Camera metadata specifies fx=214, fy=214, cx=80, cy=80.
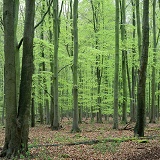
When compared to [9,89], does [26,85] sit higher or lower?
higher

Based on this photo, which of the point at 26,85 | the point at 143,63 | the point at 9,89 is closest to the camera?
the point at 9,89

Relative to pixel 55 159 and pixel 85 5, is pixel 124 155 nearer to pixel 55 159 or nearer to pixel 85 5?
pixel 55 159

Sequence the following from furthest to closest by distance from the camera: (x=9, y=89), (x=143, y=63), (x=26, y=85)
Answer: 1. (x=143, y=63)
2. (x=26, y=85)
3. (x=9, y=89)

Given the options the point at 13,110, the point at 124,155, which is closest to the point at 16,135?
the point at 13,110

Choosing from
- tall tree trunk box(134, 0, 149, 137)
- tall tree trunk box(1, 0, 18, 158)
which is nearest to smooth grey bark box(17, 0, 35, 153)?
tall tree trunk box(1, 0, 18, 158)

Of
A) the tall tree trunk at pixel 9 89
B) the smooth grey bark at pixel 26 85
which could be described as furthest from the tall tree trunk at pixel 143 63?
the tall tree trunk at pixel 9 89

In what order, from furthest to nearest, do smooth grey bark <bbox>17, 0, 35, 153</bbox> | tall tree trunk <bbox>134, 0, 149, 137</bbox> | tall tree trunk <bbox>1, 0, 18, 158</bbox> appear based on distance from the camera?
tall tree trunk <bbox>134, 0, 149, 137</bbox>, smooth grey bark <bbox>17, 0, 35, 153</bbox>, tall tree trunk <bbox>1, 0, 18, 158</bbox>

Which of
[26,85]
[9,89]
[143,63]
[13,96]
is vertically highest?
[143,63]

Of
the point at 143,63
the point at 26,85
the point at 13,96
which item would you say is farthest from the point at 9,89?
the point at 143,63

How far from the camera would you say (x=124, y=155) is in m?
6.88

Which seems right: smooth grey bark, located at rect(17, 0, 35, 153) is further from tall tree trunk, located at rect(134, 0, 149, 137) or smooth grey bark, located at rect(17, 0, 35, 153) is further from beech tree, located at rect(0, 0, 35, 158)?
tall tree trunk, located at rect(134, 0, 149, 137)

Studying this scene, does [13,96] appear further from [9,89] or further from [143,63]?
[143,63]

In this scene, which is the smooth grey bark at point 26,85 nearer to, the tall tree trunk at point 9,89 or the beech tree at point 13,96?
the beech tree at point 13,96

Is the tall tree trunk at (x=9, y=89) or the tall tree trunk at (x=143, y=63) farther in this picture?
the tall tree trunk at (x=143, y=63)
